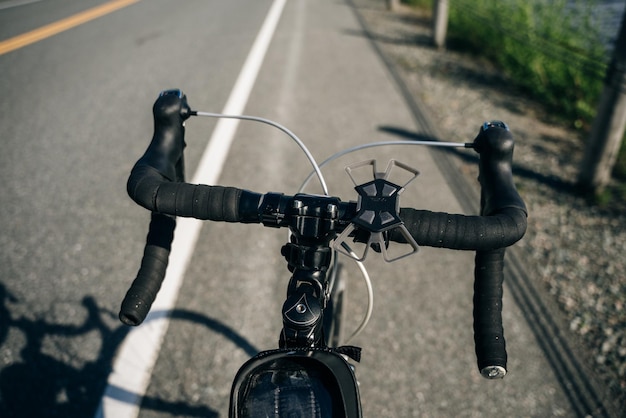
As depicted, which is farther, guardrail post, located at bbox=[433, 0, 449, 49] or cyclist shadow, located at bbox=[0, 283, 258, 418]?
guardrail post, located at bbox=[433, 0, 449, 49]

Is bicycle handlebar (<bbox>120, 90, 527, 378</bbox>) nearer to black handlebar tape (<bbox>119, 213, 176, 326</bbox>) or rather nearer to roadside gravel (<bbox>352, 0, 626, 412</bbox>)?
black handlebar tape (<bbox>119, 213, 176, 326</bbox>)

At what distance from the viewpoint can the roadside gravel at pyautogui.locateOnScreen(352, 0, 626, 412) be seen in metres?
2.97

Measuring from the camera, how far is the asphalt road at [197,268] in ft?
8.35

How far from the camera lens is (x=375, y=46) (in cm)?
854

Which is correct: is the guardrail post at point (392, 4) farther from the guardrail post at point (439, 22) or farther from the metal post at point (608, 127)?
the metal post at point (608, 127)

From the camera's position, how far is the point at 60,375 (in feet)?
8.29

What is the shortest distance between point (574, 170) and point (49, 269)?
5.07m

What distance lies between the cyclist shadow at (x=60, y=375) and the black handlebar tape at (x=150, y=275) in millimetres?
1390

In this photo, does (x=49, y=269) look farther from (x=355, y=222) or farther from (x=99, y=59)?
(x=99, y=59)

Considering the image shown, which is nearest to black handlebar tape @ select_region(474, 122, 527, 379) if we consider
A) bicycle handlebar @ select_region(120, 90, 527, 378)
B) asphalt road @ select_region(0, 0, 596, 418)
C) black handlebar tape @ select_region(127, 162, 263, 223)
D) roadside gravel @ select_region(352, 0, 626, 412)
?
bicycle handlebar @ select_region(120, 90, 527, 378)

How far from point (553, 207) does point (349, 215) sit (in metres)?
3.65

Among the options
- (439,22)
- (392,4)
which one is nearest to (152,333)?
(439,22)

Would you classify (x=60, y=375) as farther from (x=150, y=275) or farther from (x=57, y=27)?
(x=57, y=27)

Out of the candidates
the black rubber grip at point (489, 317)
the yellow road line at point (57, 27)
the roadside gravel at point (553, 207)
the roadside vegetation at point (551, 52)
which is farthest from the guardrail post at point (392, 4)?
the black rubber grip at point (489, 317)
